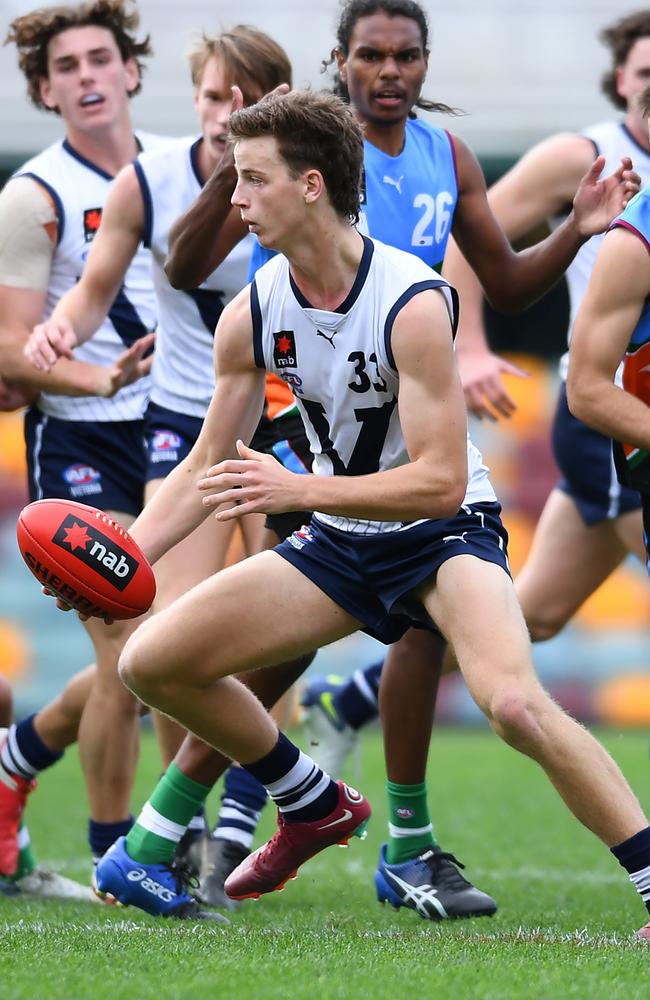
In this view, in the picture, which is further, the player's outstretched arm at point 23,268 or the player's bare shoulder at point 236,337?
the player's outstretched arm at point 23,268

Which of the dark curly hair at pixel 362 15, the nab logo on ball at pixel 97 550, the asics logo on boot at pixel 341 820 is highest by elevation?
→ the dark curly hair at pixel 362 15

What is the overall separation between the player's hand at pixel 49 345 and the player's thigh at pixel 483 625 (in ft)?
4.68

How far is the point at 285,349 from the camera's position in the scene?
4.41 m

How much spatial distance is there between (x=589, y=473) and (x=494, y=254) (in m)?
1.31

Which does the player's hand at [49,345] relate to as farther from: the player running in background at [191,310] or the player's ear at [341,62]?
the player's ear at [341,62]

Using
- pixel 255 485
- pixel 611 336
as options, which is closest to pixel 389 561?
pixel 255 485

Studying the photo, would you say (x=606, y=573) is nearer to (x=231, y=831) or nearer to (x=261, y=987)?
(x=231, y=831)

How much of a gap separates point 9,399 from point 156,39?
9987 mm

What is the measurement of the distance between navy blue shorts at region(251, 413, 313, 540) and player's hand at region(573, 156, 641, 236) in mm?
1081

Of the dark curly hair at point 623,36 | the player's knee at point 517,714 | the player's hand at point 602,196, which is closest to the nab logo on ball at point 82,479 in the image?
the player's hand at point 602,196

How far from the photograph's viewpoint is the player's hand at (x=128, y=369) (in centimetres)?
519

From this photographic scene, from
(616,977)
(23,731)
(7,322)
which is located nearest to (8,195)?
(7,322)

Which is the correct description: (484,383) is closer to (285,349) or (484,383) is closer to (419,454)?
(285,349)

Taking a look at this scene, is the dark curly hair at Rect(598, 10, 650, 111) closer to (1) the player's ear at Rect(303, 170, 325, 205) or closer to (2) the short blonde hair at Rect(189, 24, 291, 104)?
(2) the short blonde hair at Rect(189, 24, 291, 104)
